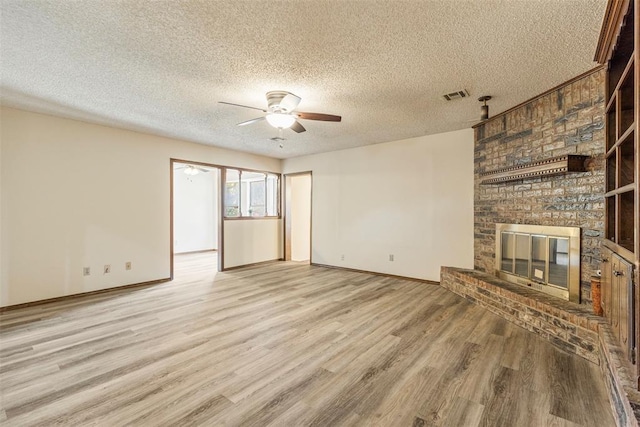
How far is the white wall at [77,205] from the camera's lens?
11.9 ft

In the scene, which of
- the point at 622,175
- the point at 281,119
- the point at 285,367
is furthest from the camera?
the point at 281,119

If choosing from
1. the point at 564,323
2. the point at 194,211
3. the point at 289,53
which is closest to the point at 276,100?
the point at 289,53

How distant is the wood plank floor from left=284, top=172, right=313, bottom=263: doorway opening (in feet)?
11.1

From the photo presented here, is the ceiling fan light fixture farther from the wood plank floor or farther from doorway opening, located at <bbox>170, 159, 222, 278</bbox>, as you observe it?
doorway opening, located at <bbox>170, 159, 222, 278</bbox>

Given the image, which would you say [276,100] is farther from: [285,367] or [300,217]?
[300,217]

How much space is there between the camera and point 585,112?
273cm

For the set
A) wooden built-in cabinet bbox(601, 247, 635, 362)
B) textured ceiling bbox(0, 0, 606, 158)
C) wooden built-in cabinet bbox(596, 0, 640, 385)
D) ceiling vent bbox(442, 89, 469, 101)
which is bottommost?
wooden built-in cabinet bbox(601, 247, 635, 362)

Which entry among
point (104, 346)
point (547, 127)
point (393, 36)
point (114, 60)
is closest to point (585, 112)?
point (547, 127)

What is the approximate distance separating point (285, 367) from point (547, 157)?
3.52m

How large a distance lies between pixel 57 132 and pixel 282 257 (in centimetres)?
482

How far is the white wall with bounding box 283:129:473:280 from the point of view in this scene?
180 inches

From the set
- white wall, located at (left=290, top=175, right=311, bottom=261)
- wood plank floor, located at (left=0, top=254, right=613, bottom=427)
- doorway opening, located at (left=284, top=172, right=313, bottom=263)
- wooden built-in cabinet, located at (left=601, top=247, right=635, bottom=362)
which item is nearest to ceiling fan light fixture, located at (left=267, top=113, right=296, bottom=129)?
wood plank floor, located at (left=0, top=254, right=613, bottom=427)

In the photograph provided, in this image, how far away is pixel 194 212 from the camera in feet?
28.1

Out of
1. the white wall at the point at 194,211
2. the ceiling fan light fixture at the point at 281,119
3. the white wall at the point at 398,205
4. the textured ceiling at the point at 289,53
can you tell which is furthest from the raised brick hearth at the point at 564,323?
the white wall at the point at 194,211
